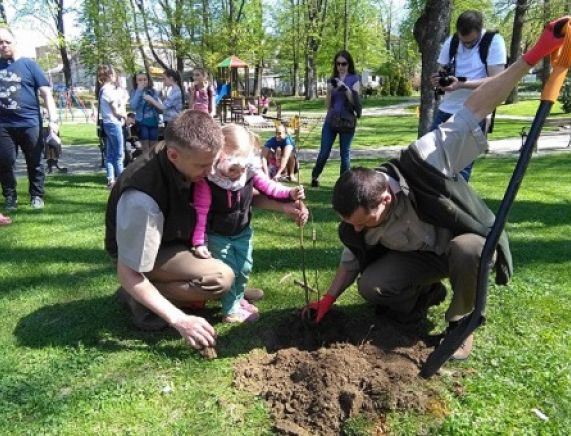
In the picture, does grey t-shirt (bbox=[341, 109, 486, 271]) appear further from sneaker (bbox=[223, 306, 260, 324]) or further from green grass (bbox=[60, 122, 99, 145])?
green grass (bbox=[60, 122, 99, 145])

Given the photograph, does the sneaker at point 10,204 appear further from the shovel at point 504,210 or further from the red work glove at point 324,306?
the shovel at point 504,210

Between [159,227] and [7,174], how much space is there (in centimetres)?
418

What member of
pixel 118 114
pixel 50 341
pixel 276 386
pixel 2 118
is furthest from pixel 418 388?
pixel 118 114

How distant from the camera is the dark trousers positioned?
5652 mm

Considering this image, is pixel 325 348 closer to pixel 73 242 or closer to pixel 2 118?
pixel 73 242

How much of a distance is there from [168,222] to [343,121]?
14.5 feet

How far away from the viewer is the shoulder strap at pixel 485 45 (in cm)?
436

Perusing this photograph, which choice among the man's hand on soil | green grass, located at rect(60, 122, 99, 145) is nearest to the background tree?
green grass, located at rect(60, 122, 99, 145)

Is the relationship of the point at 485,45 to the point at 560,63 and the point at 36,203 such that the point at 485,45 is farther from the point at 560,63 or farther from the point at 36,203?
the point at 36,203

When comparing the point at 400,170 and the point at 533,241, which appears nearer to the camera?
the point at 400,170

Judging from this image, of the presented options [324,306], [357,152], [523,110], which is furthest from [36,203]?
[523,110]

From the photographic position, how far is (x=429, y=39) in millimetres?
6059

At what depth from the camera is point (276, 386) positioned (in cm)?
245

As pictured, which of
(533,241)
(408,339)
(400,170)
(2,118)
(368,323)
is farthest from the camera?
(2,118)
